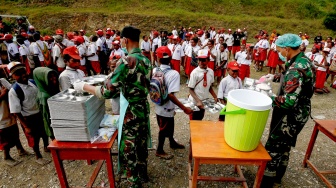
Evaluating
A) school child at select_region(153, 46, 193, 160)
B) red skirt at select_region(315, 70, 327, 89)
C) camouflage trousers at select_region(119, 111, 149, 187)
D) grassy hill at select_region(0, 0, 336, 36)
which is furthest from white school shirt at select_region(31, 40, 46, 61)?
grassy hill at select_region(0, 0, 336, 36)

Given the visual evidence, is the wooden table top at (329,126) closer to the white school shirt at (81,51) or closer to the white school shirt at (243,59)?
the white school shirt at (243,59)

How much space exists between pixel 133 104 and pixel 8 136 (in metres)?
2.52

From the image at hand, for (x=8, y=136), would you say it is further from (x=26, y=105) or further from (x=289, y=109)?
(x=289, y=109)

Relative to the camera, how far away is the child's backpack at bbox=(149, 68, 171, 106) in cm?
310

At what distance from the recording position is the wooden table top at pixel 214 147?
6.68ft

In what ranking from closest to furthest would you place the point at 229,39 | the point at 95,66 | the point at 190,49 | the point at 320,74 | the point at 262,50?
the point at 320,74 < the point at 95,66 < the point at 190,49 < the point at 262,50 < the point at 229,39

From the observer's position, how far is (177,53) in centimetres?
852

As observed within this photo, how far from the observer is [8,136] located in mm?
3516

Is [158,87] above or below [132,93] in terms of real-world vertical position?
below

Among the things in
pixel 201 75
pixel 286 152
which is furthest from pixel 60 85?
pixel 286 152

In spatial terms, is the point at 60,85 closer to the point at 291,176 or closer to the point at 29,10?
the point at 291,176

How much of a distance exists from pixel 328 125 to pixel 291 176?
1.01 m

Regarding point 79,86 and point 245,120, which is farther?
point 79,86

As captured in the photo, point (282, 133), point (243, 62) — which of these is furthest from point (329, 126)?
point (243, 62)
